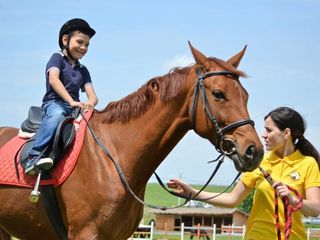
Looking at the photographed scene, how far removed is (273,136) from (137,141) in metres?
1.35

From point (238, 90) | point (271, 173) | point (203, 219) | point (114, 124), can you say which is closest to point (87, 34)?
point (114, 124)

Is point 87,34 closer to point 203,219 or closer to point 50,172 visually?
point 50,172

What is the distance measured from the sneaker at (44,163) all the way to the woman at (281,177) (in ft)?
4.20

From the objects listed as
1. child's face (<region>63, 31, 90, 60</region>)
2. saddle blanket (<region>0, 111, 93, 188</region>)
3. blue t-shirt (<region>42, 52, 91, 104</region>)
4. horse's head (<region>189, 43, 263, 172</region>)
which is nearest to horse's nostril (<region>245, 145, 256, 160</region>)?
horse's head (<region>189, 43, 263, 172</region>)

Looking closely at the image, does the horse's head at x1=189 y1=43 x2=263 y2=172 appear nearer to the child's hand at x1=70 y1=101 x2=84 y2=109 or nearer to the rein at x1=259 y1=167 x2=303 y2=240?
the rein at x1=259 y1=167 x2=303 y2=240

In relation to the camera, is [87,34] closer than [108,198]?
No

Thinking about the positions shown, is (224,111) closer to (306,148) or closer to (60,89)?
(306,148)

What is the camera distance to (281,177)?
227 inches

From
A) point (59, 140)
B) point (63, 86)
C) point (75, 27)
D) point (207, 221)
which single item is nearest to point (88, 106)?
point (63, 86)

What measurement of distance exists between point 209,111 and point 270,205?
1.16m

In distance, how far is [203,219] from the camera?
232ft

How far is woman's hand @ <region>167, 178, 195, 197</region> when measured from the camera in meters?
6.06

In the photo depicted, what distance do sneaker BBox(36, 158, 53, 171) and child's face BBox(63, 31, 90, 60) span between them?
1.35 meters

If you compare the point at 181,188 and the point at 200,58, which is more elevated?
the point at 200,58
